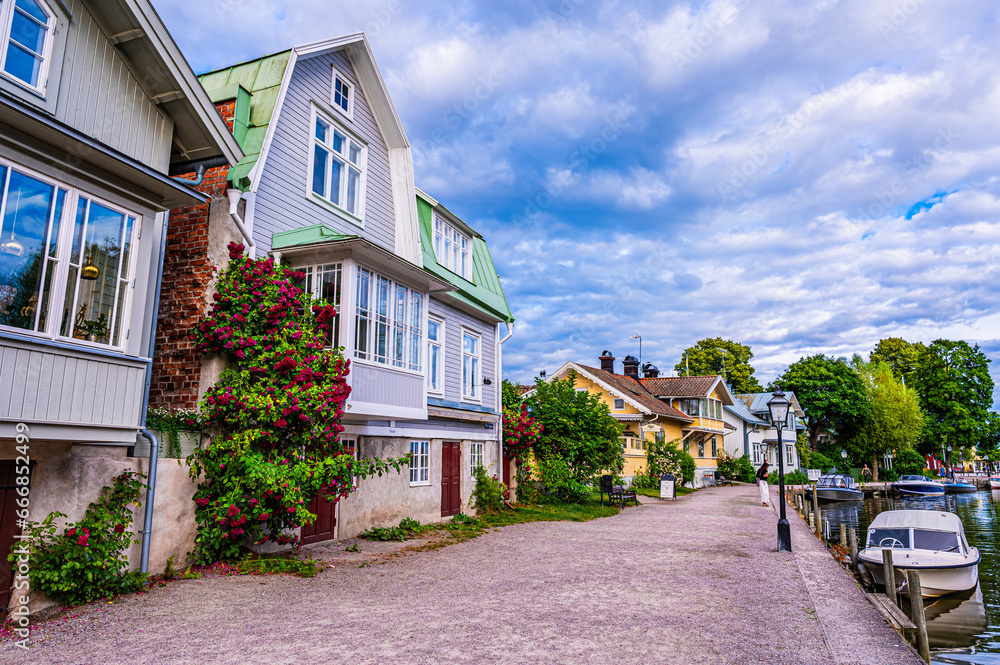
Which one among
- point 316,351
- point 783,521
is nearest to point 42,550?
point 316,351

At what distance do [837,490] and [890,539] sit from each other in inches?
1060

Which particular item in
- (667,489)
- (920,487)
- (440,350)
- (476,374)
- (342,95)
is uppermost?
(342,95)

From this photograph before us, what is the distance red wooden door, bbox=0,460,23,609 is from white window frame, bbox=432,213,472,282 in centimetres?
1126

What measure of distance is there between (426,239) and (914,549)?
13663 millimetres

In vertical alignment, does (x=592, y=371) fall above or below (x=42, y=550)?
above

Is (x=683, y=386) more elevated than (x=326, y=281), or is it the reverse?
(x=683, y=386)

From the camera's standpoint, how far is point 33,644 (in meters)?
6.08

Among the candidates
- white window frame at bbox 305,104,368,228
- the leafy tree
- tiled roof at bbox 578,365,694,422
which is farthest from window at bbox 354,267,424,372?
tiled roof at bbox 578,365,694,422

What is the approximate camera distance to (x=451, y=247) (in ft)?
60.1

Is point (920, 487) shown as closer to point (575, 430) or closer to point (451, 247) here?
point (575, 430)

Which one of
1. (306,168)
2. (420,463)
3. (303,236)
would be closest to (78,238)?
(303,236)

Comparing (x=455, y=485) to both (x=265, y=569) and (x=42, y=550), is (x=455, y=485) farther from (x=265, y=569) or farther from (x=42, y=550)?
(x=42, y=550)

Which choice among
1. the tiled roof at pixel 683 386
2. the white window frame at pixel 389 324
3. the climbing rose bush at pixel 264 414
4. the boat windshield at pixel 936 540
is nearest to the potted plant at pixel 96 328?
the climbing rose bush at pixel 264 414

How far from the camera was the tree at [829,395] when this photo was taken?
5403 cm
